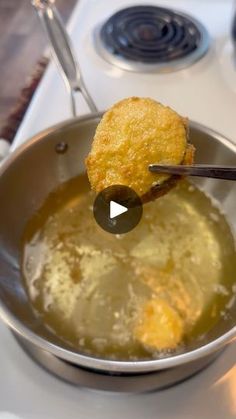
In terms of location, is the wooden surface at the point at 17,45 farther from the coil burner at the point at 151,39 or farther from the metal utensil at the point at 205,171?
the metal utensil at the point at 205,171

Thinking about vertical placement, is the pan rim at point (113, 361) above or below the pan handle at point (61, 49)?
below

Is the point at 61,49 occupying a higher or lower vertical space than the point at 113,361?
higher

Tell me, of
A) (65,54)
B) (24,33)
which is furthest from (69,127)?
(24,33)

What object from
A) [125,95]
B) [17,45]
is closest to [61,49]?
[125,95]

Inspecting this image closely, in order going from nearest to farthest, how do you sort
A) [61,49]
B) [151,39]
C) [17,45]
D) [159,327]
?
[159,327], [61,49], [151,39], [17,45]

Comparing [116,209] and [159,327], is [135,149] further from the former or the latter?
[159,327]

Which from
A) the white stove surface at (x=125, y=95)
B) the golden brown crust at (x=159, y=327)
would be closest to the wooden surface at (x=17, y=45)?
the white stove surface at (x=125, y=95)

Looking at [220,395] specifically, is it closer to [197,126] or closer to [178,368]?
[178,368]
